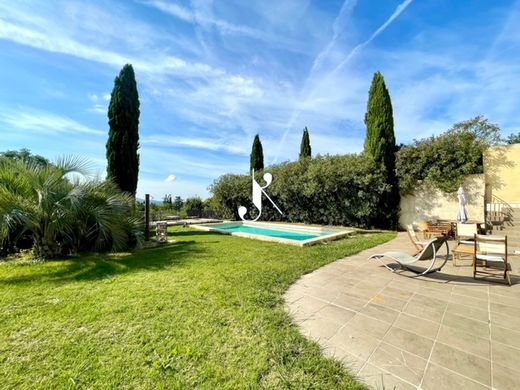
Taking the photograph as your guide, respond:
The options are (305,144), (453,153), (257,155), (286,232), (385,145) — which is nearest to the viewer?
(453,153)

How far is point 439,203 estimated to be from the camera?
12.4 m

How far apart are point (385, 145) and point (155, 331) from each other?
13871 millimetres

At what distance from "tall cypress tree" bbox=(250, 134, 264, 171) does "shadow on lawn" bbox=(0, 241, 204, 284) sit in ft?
51.0

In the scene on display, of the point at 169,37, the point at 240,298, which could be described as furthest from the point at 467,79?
the point at 240,298

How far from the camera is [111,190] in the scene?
26.0 feet

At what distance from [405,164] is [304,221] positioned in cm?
685

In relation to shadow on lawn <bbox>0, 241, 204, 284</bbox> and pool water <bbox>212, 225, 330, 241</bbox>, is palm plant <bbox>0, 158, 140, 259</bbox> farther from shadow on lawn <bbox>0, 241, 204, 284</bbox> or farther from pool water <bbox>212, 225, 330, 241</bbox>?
pool water <bbox>212, 225, 330, 241</bbox>

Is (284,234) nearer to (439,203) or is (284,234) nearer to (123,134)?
(439,203)

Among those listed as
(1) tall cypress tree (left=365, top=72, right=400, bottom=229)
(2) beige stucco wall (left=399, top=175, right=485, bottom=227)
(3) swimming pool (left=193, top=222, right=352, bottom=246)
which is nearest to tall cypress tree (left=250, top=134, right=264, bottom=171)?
(3) swimming pool (left=193, top=222, right=352, bottom=246)

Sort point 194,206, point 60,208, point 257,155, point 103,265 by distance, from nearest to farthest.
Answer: point 103,265
point 60,208
point 257,155
point 194,206

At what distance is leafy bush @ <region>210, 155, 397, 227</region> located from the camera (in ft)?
43.1

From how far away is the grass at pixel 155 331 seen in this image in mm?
2203

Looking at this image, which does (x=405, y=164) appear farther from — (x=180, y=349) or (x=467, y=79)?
(x=180, y=349)

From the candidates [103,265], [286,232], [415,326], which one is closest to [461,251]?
[415,326]
